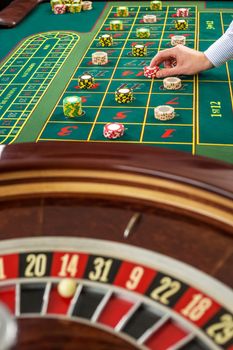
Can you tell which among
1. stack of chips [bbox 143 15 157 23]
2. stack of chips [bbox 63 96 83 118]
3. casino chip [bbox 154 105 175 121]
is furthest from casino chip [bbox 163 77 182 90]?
stack of chips [bbox 143 15 157 23]

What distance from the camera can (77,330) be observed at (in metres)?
1.29

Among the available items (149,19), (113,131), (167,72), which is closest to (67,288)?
(113,131)

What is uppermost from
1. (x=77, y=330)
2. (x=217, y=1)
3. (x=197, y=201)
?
(x=217, y=1)

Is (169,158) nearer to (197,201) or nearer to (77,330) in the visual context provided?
(197,201)

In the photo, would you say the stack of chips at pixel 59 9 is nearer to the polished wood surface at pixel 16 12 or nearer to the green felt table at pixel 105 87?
the green felt table at pixel 105 87

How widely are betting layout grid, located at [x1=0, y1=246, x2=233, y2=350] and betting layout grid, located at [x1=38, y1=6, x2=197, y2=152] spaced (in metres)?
1.15

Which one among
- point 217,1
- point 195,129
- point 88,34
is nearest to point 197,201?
point 195,129

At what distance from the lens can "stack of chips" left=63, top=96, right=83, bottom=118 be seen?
A: 2.87m

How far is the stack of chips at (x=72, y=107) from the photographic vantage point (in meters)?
2.87

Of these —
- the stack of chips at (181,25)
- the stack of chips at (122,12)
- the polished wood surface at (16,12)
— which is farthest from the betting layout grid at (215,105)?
the polished wood surface at (16,12)

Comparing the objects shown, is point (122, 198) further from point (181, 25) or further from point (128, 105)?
point (181, 25)

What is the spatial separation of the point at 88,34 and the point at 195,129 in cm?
199

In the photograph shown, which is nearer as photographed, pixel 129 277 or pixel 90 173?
pixel 129 277

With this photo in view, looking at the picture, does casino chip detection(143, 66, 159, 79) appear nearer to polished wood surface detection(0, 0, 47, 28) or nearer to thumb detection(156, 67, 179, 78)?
thumb detection(156, 67, 179, 78)
